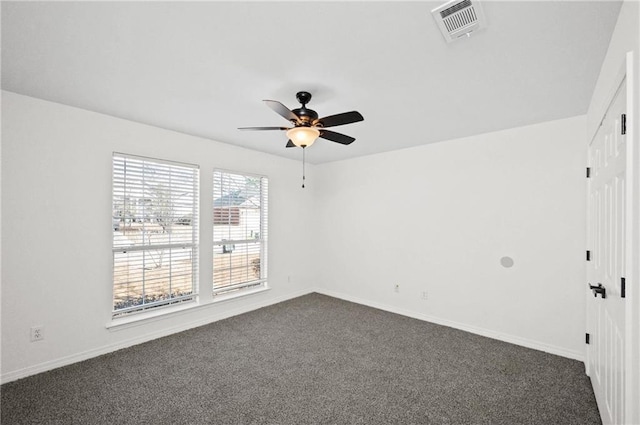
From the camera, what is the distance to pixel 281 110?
2193mm

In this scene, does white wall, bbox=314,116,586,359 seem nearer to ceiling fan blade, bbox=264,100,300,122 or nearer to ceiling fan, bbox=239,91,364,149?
ceiling fan, bbox=239,91,364,149

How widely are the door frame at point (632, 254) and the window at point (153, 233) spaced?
3.98 m

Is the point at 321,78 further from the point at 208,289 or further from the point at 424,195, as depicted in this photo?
the point at 208,289

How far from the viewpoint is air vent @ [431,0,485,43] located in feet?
4.84

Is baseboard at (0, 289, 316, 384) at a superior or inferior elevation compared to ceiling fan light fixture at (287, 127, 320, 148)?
inferior

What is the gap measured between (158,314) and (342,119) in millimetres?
3110

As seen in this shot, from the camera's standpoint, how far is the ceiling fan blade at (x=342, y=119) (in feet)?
7.45

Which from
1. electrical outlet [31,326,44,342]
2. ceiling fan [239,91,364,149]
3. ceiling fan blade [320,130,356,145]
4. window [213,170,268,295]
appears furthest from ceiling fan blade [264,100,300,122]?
electrical outlet [31,326,44,342]

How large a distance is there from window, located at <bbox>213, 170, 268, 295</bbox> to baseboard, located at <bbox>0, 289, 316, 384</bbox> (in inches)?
12.1

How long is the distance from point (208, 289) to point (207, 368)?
138cm

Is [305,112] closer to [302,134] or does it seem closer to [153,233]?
[302,134]

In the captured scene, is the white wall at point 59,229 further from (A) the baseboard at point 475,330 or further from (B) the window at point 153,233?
(A) the baseboard at point 475,330

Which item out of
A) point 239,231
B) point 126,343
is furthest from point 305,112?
point 126,343

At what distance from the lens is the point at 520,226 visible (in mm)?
3350
